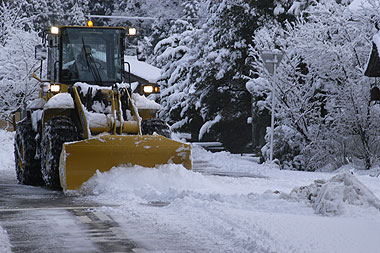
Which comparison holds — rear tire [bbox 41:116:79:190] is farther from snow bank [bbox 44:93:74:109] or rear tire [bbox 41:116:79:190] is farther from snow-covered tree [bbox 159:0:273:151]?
snow-covered tree [bbox 159:0:273:151]

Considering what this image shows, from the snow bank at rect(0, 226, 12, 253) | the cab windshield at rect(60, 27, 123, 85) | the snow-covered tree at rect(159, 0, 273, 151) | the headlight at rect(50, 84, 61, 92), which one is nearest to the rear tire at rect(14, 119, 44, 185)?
the cab windshield at rect(60, 27, 123, 85)

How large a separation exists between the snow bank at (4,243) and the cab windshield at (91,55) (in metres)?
5.78

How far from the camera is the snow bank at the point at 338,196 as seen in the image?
8.88 m

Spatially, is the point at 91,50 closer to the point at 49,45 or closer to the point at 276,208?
the point at 49,45

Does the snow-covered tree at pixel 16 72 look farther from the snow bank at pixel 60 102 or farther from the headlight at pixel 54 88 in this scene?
the snow bank at pixel 60 102

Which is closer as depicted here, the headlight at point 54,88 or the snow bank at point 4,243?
the snow bank at point 4,243

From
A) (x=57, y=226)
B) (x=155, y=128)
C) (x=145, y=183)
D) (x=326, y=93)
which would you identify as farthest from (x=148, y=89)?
(x=326, y=93)

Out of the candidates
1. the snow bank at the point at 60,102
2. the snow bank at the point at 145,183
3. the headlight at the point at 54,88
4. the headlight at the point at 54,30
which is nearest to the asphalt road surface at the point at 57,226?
the snow bank at the point at 145,183

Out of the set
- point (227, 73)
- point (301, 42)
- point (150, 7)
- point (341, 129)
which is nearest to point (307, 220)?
point (341, 129)

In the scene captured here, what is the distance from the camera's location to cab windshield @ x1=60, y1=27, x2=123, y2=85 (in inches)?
512

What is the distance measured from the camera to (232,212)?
8680mm

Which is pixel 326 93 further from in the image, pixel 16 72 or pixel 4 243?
pixel 16 72

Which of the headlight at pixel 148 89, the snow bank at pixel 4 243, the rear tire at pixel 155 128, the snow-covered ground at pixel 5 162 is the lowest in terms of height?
the snow-covered ground at pixel 5 162

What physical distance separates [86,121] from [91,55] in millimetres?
1790
